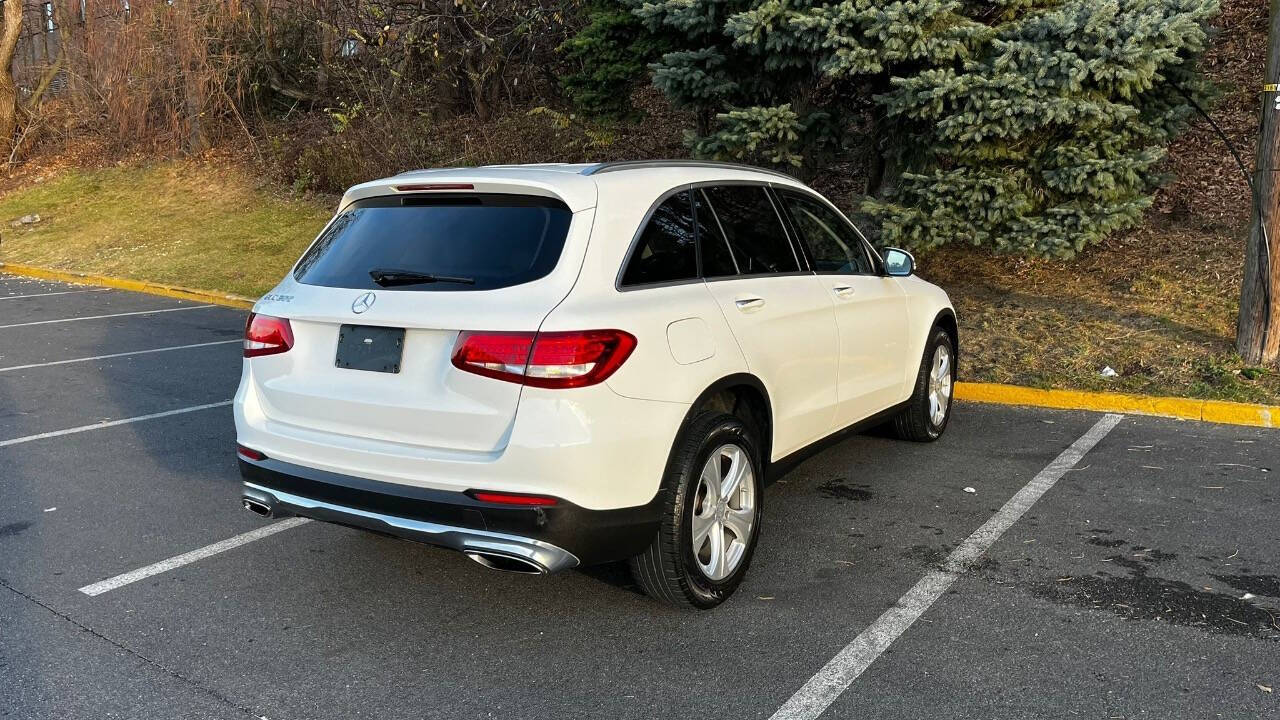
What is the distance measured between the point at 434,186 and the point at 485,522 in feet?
4.39

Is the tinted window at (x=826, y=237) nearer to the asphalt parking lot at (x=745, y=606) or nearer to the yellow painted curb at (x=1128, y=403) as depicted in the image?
the asphalt parking lot at (x=745, y=606)

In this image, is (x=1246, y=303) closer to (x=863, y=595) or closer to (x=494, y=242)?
(x=863, y=595)

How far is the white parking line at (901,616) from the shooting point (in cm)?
344

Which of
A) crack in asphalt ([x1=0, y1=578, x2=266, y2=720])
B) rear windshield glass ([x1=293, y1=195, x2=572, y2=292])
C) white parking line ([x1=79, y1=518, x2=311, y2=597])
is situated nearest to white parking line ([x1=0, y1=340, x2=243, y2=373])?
white parking line ([x1=79, y1=518, x2=311, y2=597])

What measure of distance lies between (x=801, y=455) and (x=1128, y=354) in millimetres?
4450

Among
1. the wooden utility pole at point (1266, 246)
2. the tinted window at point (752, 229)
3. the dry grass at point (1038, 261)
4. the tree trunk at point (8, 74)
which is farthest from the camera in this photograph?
the tree trunk at point (8, 74)

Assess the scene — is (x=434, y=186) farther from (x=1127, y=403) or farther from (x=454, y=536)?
(x=1127, y=403)

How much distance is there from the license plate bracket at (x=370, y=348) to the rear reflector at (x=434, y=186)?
0.63 metres

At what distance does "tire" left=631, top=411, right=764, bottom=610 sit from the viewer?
3881 mm

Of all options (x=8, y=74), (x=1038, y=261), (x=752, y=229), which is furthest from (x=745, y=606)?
(x=8, y=74)

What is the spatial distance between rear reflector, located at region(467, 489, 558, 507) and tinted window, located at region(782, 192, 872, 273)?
7.08 ft

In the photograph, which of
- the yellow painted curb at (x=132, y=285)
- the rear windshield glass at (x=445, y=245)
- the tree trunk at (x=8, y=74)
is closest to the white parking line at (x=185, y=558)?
the rear windshield glass at (x=445, y=245)

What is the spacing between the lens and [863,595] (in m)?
4.27

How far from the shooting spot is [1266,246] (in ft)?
24.8
